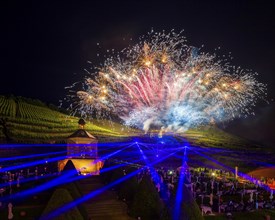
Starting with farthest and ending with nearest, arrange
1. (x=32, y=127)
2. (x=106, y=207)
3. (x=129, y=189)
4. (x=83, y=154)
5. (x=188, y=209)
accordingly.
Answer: (x=32, y=127) < (x=83, y=154) < (x=129, y=189) < (x=106, y=207) < (x=188, y=209)

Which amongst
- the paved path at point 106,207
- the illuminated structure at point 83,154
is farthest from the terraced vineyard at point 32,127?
the paved path at point 106,207

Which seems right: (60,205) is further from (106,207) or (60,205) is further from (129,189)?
(129,189)

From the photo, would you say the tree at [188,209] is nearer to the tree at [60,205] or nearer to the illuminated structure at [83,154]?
the tree at [60,205]

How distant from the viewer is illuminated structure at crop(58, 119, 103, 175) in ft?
113

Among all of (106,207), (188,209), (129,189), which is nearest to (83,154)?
(129,189)

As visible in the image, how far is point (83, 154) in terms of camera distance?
35.7 m

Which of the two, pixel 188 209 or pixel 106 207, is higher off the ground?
pixel 188 209

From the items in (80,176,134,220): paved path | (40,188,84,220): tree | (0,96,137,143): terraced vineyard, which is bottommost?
(80,176,134,220): paved path

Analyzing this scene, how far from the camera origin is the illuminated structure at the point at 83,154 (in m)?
34.5

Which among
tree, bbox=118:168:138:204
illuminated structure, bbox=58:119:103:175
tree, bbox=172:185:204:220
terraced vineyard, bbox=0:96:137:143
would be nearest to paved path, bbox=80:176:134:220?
tree, bbox=118:168:138:204

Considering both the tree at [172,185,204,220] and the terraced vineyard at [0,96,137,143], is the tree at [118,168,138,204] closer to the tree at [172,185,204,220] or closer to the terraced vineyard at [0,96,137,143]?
the tree at [172,185,204,220]

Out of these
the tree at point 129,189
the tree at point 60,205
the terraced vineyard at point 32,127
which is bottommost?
the tree at point 129,189

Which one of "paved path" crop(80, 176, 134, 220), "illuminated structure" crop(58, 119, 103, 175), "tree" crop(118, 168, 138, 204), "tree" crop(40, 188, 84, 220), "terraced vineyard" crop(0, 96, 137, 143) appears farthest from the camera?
"terraced vineyard" crop(0, 96, 137, 143)

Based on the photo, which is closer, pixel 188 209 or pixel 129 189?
pixel 188 209
